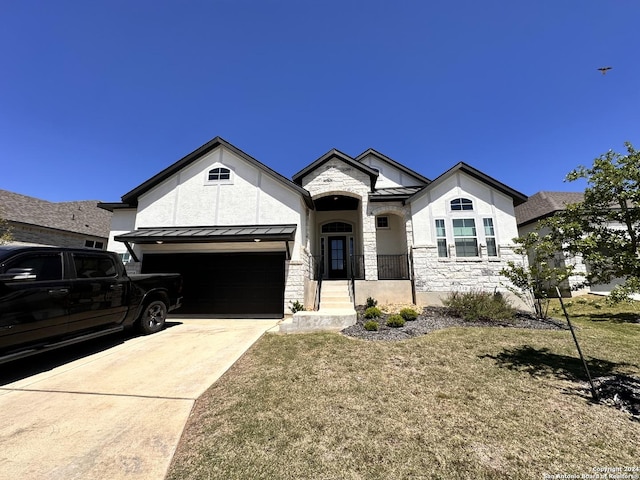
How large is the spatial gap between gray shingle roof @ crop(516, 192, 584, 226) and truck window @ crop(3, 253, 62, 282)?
71.1 ft

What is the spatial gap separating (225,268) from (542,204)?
20524 mm

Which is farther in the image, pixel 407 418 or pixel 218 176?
pixel 218 176

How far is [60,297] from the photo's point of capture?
5.06 meters

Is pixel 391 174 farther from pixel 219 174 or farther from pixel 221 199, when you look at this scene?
pixel 221 199

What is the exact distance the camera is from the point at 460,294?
38.1 feet

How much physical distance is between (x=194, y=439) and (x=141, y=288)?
5476mm

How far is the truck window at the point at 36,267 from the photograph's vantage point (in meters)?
4.60

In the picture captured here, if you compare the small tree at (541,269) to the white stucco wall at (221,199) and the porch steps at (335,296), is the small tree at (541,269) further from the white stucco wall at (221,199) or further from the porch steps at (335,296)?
the white stucco wall at (221,199)

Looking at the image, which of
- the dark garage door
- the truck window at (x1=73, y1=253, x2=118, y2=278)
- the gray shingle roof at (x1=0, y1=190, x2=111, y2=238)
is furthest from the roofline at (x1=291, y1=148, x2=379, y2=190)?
the gray shingle roof at (x1=0, y1=190, x2=111, y2=238)

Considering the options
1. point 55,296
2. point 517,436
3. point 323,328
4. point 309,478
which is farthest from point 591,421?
point 55,296

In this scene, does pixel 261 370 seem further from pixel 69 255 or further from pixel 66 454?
pixel 69 255

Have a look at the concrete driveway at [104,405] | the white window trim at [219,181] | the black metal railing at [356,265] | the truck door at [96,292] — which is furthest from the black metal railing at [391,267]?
the truck door at [96,292]

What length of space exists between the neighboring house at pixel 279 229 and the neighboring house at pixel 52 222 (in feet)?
27.8

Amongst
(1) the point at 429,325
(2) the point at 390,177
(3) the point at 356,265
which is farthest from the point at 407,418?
(2) the point at 390,177
